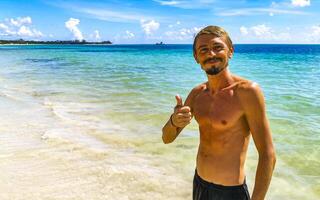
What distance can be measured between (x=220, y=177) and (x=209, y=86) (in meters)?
0.63

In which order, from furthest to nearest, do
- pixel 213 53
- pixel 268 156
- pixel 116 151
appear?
pixel 116 151
pixel 213 53
pixel 268 156

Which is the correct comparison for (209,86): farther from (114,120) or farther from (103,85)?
(103,85)

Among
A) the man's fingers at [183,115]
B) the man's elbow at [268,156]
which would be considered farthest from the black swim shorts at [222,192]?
the man's fingers at [183,115]

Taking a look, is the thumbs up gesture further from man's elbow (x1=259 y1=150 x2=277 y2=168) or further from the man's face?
man's elbow (x1=259 y1=150 x2=277 y2=168)

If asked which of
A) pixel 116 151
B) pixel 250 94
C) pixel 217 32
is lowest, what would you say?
pixel 116 151

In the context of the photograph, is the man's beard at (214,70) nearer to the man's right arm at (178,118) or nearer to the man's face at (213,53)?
the man's face at (213,53)

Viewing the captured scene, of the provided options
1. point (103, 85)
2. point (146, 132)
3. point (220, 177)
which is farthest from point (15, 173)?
→ point (103, 85)

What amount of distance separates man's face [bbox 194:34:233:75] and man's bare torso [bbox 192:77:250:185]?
0.48 feet

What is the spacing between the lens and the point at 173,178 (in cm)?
554

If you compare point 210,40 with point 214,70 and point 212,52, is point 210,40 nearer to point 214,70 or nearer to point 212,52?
point 212,52

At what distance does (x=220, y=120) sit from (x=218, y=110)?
0.22 ft

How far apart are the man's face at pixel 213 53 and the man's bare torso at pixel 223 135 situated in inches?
5.7

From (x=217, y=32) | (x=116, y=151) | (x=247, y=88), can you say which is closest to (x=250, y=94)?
(x=247, y=88)

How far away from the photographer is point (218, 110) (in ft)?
8.23
